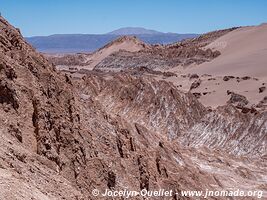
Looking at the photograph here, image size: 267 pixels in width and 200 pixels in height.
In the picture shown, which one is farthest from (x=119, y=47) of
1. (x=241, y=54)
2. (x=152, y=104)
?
(x=152, y=104)

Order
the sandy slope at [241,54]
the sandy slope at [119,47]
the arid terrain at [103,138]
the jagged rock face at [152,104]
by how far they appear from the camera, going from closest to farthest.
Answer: the arid terrain at [103,138], the jagged rock face at [152,104], the sandy slope at [241,54], the sandy slope at [119,47]

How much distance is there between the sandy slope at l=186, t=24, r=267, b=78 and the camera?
197 ft

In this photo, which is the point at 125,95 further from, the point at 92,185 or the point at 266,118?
the point at 92,185

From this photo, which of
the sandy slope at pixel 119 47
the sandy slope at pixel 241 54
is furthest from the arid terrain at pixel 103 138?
the sandy slope at pixel 119 47

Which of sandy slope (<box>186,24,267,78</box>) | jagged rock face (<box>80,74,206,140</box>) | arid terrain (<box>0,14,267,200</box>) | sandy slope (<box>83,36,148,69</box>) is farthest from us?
sandy slope (<box>83,36,148,69</box>)

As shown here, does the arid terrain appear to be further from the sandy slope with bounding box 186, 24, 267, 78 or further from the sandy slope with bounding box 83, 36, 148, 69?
the sandy slope with bounding box 83, 36, 148, 69

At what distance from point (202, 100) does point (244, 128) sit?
14.6m

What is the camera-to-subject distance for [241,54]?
240ft

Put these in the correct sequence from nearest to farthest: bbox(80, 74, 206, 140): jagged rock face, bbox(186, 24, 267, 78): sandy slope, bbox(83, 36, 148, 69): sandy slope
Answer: bbox(80, 74, 206, 140): jagged rock face
bbox(186, 24, 267, 78): sandy slope
bbox(83, 36, 148, 69): sandy slope

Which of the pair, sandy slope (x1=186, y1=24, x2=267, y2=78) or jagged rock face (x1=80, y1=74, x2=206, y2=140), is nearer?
jagged rock face (x1=80, y1=74, x2=206, y2=140)

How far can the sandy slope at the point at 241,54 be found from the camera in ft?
197

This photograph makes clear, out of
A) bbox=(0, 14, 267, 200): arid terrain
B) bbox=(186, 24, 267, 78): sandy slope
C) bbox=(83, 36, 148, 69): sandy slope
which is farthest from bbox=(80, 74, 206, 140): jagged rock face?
bbox=(83, 36, 148, 69): sandy slope

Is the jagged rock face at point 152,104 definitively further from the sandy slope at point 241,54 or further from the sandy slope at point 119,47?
the sandy slope at point 119,47

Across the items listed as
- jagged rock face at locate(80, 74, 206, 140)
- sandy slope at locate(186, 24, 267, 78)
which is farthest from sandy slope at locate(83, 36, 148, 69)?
jagged rock face at locate(80, 74, 206, 140)
